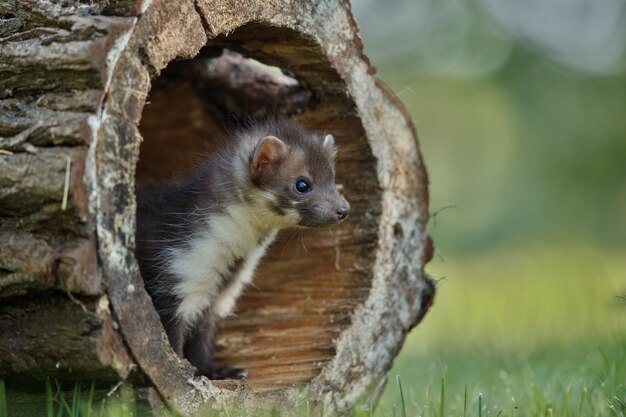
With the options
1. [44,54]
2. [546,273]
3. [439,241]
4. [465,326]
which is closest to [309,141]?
[44,54]

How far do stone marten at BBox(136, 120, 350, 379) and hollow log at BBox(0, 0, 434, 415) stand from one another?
0.99 ft

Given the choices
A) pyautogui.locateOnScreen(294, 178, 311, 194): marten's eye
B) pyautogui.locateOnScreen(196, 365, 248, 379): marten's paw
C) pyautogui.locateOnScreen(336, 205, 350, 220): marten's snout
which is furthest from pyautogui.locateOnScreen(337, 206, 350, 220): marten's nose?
pyautogui.locateOnScreen(196, 365, 248, 379): marten's paw

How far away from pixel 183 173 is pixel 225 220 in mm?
1187

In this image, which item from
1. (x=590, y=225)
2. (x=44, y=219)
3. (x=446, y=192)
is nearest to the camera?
(x=44, y=219)

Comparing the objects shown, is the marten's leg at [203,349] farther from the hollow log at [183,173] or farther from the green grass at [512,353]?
the green grass at [512,353]

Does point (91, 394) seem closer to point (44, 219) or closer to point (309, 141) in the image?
point (44, 219)

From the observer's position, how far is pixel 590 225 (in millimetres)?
14453

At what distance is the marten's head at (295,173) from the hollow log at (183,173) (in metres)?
0.25

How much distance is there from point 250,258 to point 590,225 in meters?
10.7

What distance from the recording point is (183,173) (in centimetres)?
581

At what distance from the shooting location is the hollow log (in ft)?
11.1

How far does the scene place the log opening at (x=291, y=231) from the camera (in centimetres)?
466

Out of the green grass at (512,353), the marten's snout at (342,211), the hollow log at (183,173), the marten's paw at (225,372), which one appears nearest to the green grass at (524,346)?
the green grass at (512,353)

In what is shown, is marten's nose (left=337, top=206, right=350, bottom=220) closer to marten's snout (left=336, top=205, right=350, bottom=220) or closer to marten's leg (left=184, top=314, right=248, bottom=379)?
marten's snout (left=336, top=205, right=350, bottom=220)
